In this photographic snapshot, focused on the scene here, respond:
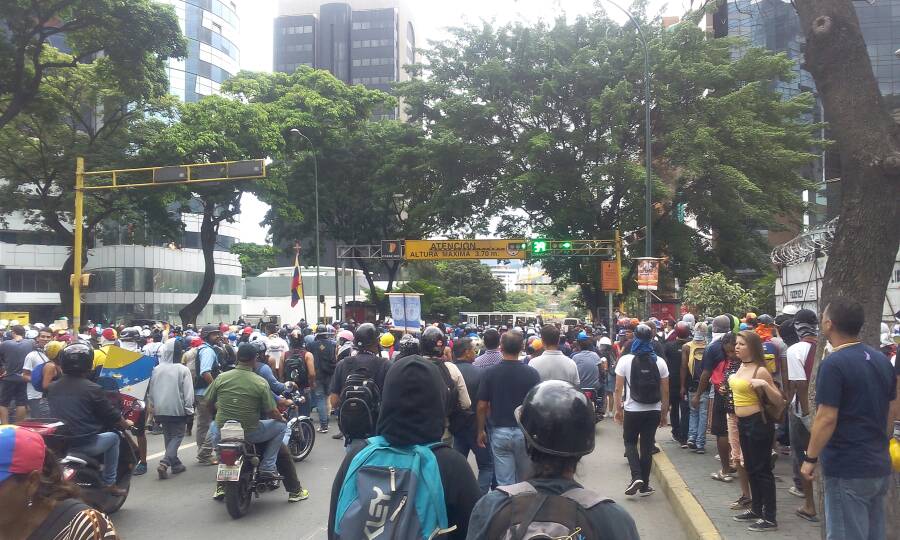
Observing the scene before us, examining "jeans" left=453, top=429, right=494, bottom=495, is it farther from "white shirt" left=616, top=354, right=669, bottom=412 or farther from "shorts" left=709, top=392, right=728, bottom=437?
"shorts" left=709, top=392, right=728, bottom=437

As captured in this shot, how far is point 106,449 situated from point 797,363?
6.49 m

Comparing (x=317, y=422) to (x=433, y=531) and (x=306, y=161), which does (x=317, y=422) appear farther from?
(x=306, y=161)

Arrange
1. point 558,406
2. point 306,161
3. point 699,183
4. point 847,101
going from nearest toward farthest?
1. point 558,406
2. point 847,101
3. point 699,183
4. point 306,161

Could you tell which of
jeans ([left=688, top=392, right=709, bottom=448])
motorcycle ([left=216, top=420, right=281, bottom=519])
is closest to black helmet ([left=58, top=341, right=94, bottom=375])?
motorcycle ([left=216, top=420, right=281, bottom=519])

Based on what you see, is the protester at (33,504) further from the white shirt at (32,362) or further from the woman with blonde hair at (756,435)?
the white shirt at (32,362)

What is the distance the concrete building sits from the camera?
107 m

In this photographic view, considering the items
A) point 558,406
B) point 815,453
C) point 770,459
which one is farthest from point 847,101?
point 558,406

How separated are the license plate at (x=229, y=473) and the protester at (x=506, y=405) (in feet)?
7.79

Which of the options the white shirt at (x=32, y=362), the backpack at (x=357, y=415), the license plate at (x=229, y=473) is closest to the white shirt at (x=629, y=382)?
the backpack at (x=357, y=415)

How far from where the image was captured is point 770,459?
623 centimetres

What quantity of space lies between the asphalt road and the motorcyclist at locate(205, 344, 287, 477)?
22.5 inches

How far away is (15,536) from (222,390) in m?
5.01

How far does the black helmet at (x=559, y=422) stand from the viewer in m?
2.25

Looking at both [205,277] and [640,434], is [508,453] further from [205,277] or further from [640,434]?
[205,277]
